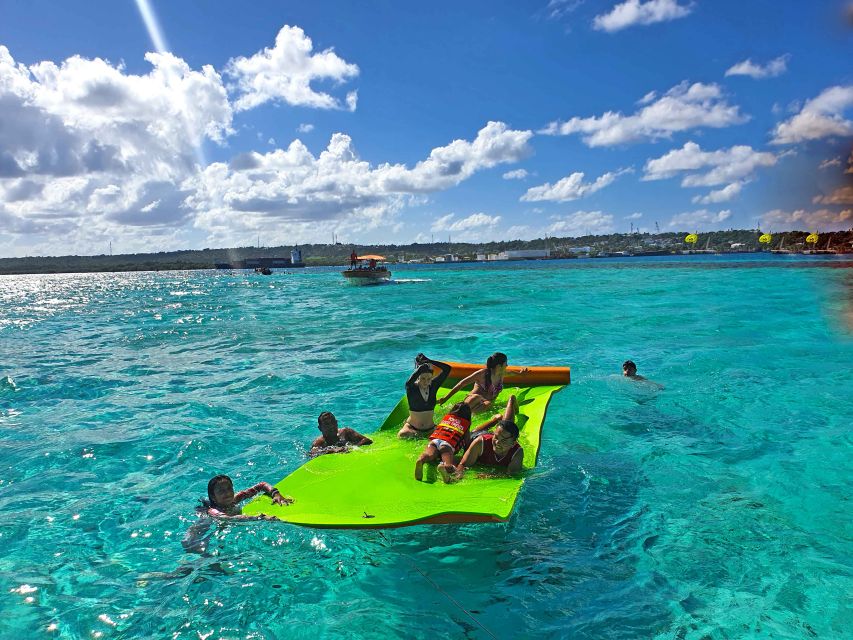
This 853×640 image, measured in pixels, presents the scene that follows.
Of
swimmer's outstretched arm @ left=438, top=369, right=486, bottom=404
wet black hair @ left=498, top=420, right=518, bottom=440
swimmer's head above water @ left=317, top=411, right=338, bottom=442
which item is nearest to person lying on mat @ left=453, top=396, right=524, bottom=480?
wet black hair @ left=498, top=420, right=518, bottom=440

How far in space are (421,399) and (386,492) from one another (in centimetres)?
194

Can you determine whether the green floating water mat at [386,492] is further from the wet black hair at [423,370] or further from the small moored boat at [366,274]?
the small moored boat at [366,274]

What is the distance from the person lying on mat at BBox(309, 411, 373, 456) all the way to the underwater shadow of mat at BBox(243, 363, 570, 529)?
24cm

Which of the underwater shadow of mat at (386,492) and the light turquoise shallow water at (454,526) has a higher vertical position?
the underwater shadow of mat at (386,492)

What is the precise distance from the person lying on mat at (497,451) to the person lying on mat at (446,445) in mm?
134

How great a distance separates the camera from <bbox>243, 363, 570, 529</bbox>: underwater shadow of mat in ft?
16.9

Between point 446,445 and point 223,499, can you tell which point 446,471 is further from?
point 223,499

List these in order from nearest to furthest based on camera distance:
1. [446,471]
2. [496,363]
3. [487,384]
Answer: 1. [446,471]
2. [496,363]
3. [487,384]

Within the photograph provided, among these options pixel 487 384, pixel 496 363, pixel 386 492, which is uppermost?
pixel 496 363

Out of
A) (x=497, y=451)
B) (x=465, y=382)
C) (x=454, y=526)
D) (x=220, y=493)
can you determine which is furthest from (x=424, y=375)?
(x=220, y=493)

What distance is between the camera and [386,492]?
19.4ft

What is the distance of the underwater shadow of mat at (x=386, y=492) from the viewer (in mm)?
5152

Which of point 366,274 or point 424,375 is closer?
point 424,375

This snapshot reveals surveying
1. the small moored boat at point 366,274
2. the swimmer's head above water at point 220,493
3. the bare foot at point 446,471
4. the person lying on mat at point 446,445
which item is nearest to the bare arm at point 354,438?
the person lying on mat at point 446,445
